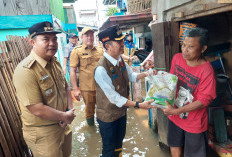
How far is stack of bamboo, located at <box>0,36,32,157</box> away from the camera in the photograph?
6.74 feet

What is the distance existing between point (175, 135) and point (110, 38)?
1.65m

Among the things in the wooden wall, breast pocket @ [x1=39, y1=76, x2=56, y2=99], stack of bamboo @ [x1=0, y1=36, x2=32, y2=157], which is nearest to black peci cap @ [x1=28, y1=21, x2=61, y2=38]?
breast pocket @ [x1=39, y1=76, x2=56, y2=99]

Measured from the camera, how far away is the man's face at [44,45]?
1.76 meters

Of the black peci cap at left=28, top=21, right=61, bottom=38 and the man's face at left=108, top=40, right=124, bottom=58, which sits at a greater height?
the black peci cap at left=28, top=21, right=61, bottom=38

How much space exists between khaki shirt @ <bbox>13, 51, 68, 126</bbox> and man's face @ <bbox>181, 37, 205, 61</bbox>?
5.52 feet

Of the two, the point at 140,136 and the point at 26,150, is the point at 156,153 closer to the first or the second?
the point at 140,136

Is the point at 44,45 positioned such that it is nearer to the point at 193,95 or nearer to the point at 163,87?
the point at 163,87

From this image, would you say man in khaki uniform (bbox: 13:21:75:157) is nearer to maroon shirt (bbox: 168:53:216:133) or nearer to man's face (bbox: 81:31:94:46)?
maroon shirt (bbox: 168:53:216:133)

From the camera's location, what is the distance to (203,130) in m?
Result: 1.96

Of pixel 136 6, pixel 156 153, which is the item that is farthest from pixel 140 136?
pixel 136 6

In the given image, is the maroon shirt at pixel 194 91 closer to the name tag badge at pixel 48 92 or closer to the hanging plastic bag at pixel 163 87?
the hanging plastic bag at pixel 163 87

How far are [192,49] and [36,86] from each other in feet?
6.03

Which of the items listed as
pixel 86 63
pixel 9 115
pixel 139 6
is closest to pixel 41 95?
pixel 9 115

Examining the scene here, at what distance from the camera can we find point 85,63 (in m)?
3.63
